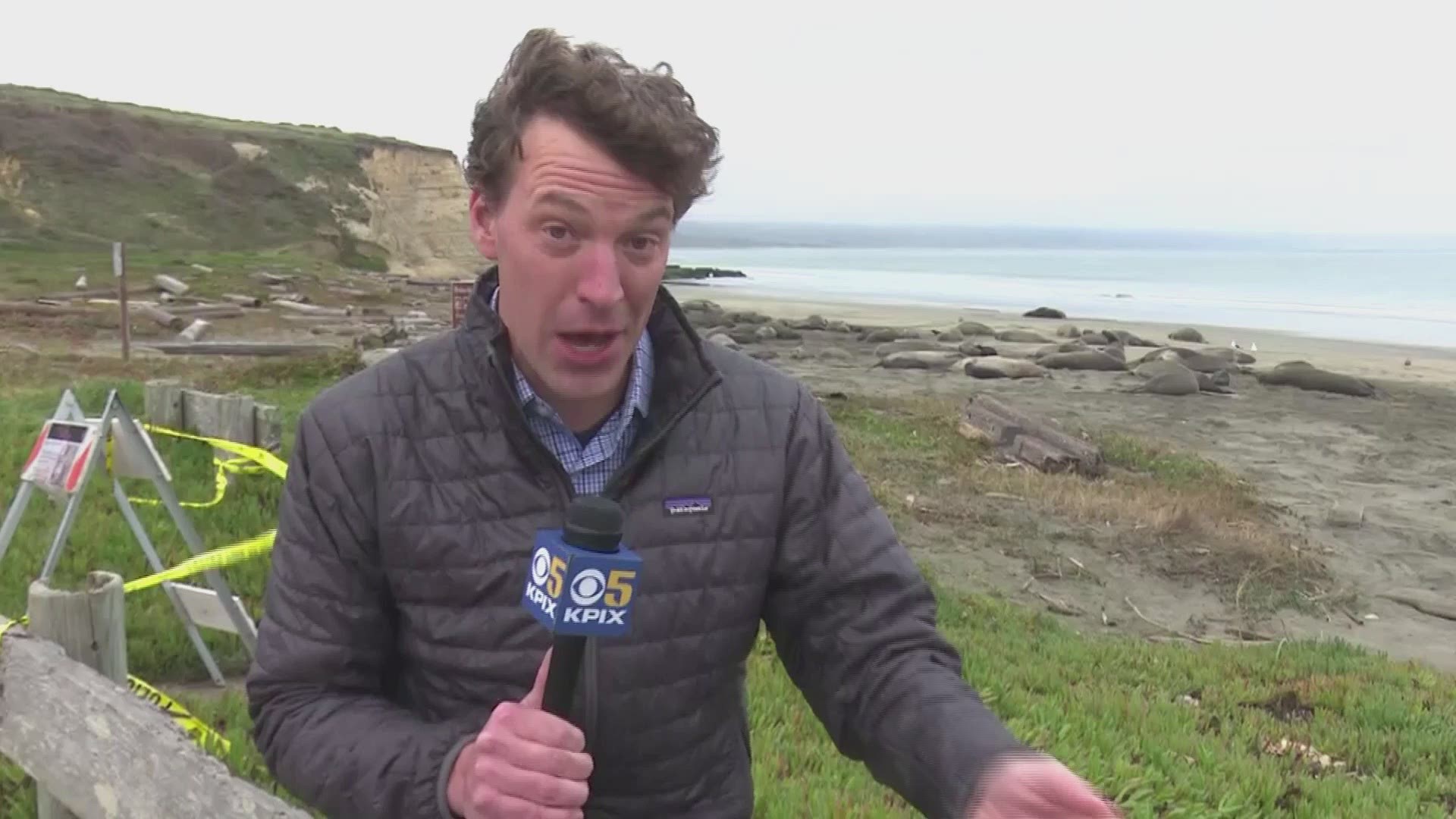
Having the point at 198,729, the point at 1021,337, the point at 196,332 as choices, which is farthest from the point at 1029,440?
the point at 1021,337

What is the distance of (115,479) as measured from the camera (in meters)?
5.08

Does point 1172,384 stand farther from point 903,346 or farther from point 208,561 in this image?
point 208,561

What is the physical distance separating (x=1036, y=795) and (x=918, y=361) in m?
25.2

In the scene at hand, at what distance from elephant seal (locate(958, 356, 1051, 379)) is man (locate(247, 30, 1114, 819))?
896 inches

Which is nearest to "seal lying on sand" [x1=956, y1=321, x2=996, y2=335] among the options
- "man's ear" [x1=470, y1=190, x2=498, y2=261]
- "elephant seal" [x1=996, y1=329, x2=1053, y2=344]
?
"elephant seal" [x1=996, y1=329, x2=1053, y2=344]

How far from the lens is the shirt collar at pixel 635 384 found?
2297mm

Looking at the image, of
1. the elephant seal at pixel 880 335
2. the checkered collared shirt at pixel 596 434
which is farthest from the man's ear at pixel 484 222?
the elephant seal at pixel 880 335

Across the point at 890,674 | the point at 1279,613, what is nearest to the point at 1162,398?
the point at 1279,613

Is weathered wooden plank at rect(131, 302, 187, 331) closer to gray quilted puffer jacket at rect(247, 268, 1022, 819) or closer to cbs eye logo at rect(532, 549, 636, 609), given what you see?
gray quilted puffer jacket at rect(247, 268, 1022, 819)

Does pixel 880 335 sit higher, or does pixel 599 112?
pixel 599 112

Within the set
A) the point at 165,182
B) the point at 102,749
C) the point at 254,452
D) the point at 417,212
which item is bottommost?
the point at 102,749

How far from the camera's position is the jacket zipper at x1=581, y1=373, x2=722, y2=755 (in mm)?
2137

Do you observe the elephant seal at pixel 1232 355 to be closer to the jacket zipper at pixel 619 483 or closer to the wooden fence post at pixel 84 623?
the wooden fence post at pixel 84 623

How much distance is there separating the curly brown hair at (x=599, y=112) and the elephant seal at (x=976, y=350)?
26.8 metres
